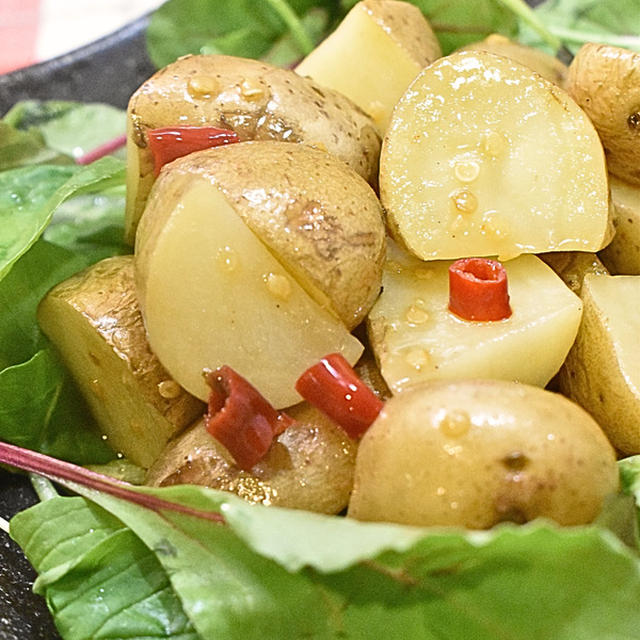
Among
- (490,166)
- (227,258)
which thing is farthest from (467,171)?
(227,258)

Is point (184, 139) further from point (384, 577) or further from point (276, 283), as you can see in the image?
point (384, 577)

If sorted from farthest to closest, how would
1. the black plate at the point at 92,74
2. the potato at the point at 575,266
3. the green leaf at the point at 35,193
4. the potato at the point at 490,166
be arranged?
the black plate at the point at 92,74 → the green leaf at the point at 35,193 → the potato at the point at 575,266 → the potato at the point at 490,166

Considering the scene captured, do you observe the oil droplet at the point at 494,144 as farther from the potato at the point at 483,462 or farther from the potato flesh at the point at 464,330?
the potato at the point at 483,462

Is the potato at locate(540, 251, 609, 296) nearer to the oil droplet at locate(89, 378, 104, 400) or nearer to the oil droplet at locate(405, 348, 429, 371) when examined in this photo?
the oil droplet at locate(405, 348, 429, 371)

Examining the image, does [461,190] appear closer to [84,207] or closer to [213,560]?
[213,560]

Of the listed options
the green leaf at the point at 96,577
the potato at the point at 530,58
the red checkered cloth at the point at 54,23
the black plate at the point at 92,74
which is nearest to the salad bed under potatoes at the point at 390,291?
the green leaf at the point at 96,577

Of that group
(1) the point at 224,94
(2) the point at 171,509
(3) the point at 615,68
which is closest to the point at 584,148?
(3) the point at 615,68

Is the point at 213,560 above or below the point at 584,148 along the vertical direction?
below
